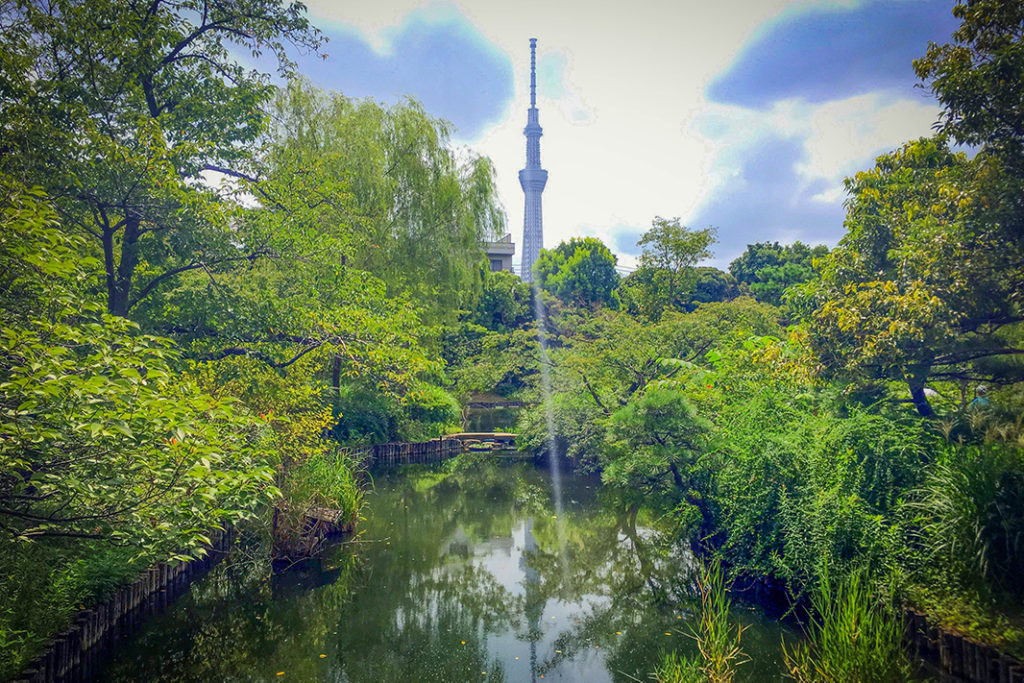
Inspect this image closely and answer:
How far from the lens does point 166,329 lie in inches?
313

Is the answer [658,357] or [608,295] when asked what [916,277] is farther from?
[608,295]

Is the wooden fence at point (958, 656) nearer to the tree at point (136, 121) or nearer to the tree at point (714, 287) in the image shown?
the tree at point (136, 121)

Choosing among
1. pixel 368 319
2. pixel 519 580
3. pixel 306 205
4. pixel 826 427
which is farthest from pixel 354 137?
pixel 826 427

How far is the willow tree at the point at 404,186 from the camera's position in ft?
50.9

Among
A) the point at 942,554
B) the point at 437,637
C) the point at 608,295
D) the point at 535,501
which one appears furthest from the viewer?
the point at 608,295

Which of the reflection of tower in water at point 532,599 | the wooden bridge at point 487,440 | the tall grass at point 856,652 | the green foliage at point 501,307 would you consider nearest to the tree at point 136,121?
the reflection of tower in water at point 532,599

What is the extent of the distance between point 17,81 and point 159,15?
2.30m

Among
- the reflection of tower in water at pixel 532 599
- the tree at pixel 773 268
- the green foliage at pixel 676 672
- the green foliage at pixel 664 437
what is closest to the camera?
the green foliage at pixel 676 672

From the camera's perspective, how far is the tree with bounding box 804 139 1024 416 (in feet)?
20.7

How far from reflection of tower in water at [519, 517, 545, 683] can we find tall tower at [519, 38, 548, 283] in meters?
51.8

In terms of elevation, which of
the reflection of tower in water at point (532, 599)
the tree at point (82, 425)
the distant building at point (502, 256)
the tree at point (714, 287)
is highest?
the distant building at point (502, 256)

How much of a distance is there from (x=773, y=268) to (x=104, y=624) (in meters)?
34.3

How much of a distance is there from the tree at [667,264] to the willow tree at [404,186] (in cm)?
625

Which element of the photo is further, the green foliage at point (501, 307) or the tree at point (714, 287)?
the tree at point (714, 287)
